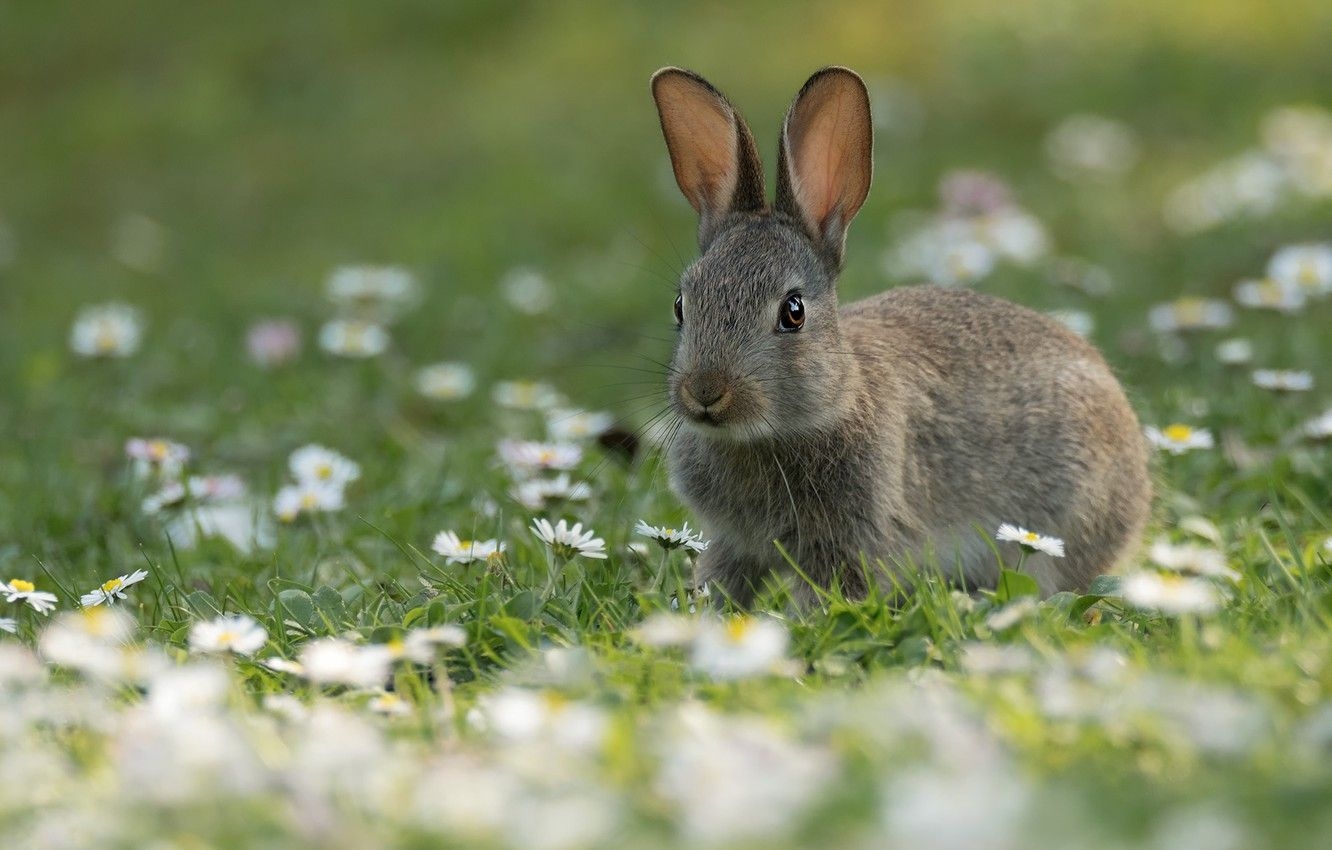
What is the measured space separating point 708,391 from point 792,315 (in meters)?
0.44

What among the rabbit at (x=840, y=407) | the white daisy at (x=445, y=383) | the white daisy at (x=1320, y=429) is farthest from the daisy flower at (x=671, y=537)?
the white daisy at (x=445, y=383)

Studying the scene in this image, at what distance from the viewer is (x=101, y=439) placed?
6.28 metres

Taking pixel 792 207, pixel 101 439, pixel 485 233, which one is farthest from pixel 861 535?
pixel 485 233

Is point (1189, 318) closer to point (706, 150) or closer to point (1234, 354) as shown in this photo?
point (1234, 354)

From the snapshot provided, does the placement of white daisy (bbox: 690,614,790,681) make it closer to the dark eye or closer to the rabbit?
the rabbit

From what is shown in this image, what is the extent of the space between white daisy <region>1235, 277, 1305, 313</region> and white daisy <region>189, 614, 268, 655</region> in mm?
4064

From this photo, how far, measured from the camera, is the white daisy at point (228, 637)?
10.6 feet

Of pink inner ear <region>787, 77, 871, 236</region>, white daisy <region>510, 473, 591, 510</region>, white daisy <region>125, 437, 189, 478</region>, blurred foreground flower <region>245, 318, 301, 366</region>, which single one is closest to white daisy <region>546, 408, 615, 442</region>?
white daisy <region>510, 473, 591, 510</region>

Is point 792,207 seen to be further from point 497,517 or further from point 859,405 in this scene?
point 497,517

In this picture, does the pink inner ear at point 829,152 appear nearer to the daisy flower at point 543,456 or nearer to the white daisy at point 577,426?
the daisy flower at point 543,456

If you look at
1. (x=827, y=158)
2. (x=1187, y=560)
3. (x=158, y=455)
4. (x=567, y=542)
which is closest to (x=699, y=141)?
(x=827, y=158)

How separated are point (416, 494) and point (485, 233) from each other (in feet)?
15.2

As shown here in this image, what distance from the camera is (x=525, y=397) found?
6324 mm

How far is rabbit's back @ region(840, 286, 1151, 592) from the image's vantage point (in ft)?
14.5
